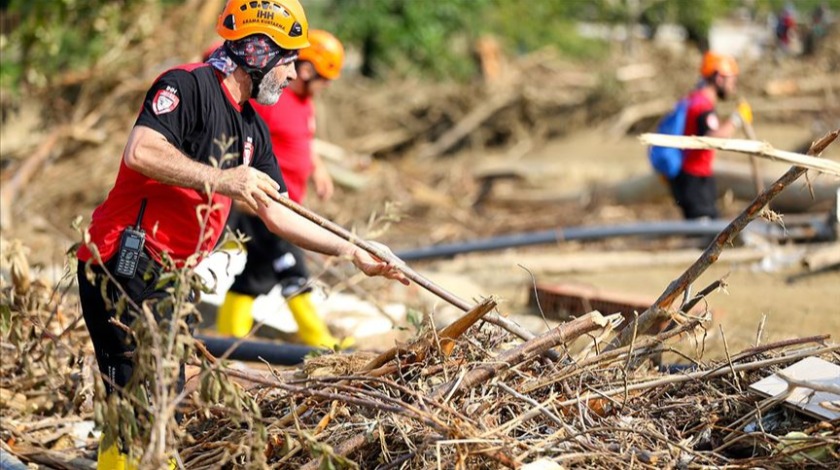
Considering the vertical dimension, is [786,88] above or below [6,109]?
below

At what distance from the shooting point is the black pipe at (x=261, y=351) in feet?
17.7

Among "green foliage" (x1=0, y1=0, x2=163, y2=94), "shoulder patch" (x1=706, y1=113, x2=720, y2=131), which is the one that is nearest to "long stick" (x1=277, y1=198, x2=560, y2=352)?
"shoulder patch" (x1=706, y1=113, x2=720, y2=131)

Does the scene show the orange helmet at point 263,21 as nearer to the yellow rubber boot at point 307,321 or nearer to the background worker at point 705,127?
the yellow rubber boot at point 307,321

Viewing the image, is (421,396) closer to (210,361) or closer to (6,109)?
(210,361)

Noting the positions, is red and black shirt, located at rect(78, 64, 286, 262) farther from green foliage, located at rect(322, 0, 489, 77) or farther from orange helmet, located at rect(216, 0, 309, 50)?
green foliage, located at rect(322, 0, 489, 77)

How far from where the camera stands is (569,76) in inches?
732

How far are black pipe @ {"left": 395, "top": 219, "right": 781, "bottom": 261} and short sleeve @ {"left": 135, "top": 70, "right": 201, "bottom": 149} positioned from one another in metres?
5.19

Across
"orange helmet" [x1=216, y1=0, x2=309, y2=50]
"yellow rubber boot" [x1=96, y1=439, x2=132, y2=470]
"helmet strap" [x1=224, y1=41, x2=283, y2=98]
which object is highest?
"orange helmet" [x1=216, y1=0, x2=309, y2=50]

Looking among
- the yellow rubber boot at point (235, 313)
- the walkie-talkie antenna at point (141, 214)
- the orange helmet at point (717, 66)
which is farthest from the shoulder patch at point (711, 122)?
the walkie-talkie antenna at point (141, 214)

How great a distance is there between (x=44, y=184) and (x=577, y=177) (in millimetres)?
6833

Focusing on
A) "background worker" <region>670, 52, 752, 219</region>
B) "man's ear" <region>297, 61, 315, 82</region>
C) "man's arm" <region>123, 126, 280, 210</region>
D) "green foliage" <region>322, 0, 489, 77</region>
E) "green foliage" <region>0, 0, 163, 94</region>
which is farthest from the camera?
"green foliage" <region>322, 0, 489, 77</region>

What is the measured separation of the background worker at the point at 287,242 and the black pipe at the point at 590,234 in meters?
2.27

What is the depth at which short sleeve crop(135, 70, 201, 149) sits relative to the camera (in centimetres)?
371

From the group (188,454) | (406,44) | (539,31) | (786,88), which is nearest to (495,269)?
(188,454)
